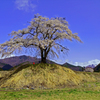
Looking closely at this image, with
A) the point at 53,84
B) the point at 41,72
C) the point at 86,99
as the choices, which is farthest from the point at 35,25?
the point at 86,99

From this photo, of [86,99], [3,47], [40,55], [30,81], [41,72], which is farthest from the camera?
[40,55]

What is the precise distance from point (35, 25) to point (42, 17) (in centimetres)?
219

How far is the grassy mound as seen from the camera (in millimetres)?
23456

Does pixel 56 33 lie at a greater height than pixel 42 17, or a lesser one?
lesser

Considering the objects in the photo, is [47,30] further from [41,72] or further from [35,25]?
[41,72]

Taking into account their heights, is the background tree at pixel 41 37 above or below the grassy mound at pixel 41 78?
above

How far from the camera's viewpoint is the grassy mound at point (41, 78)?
2346 centimetres

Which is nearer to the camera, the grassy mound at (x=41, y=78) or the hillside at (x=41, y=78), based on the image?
the hillside at (x=41, y=78)

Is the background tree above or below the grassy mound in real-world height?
above

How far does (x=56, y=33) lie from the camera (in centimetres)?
2845

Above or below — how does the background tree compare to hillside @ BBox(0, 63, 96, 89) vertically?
above

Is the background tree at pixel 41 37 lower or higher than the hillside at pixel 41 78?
higher

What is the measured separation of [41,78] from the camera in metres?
24.4

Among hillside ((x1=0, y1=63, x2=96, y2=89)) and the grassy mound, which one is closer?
hillside ((x1=0, y1=63, x2=96, y2=89))
